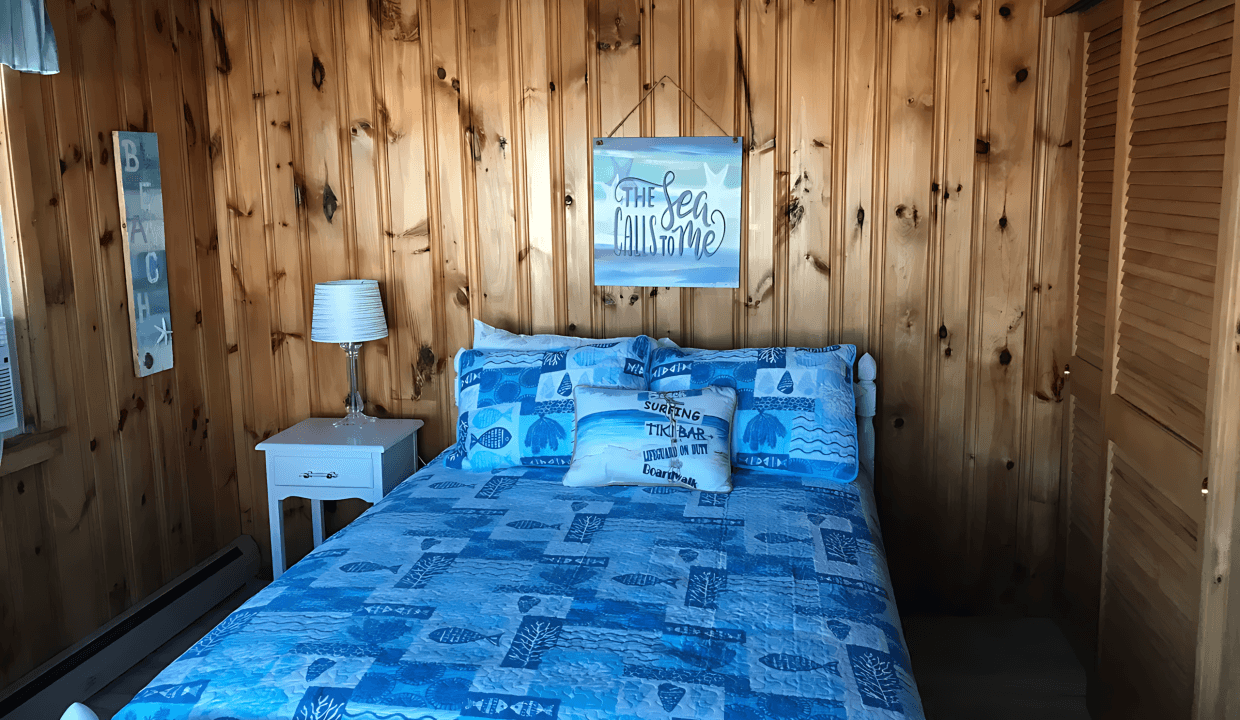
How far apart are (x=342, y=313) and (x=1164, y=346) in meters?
2.37

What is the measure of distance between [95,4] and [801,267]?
2330 mm

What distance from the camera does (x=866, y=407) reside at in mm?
2980

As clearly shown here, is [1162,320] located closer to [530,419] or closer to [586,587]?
[586,587]

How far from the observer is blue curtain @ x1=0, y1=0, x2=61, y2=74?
2.39m

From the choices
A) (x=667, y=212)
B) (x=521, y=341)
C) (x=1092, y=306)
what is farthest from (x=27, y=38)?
(x=1092, y=306)

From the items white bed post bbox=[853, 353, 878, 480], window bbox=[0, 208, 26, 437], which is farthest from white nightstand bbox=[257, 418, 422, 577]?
white bed post bbox=[853, 353, 878, 480]

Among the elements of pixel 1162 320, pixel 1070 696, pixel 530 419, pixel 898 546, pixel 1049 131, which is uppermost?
pixel 1049 131

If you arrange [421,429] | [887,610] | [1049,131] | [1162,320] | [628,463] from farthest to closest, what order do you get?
[421,429]
[1049,131]
[628,463]
[1162,320]
[887,610]

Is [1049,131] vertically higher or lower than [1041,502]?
higher

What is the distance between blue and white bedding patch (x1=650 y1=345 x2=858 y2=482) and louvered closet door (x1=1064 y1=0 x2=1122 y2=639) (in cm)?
69

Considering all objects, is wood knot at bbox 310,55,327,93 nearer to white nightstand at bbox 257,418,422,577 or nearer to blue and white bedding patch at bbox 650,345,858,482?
white nightstand at bbox 257,418,422,577

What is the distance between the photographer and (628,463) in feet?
8.40

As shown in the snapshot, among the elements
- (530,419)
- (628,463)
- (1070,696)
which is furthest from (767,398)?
(1070,696)

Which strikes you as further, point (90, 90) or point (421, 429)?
point (421, 429)
